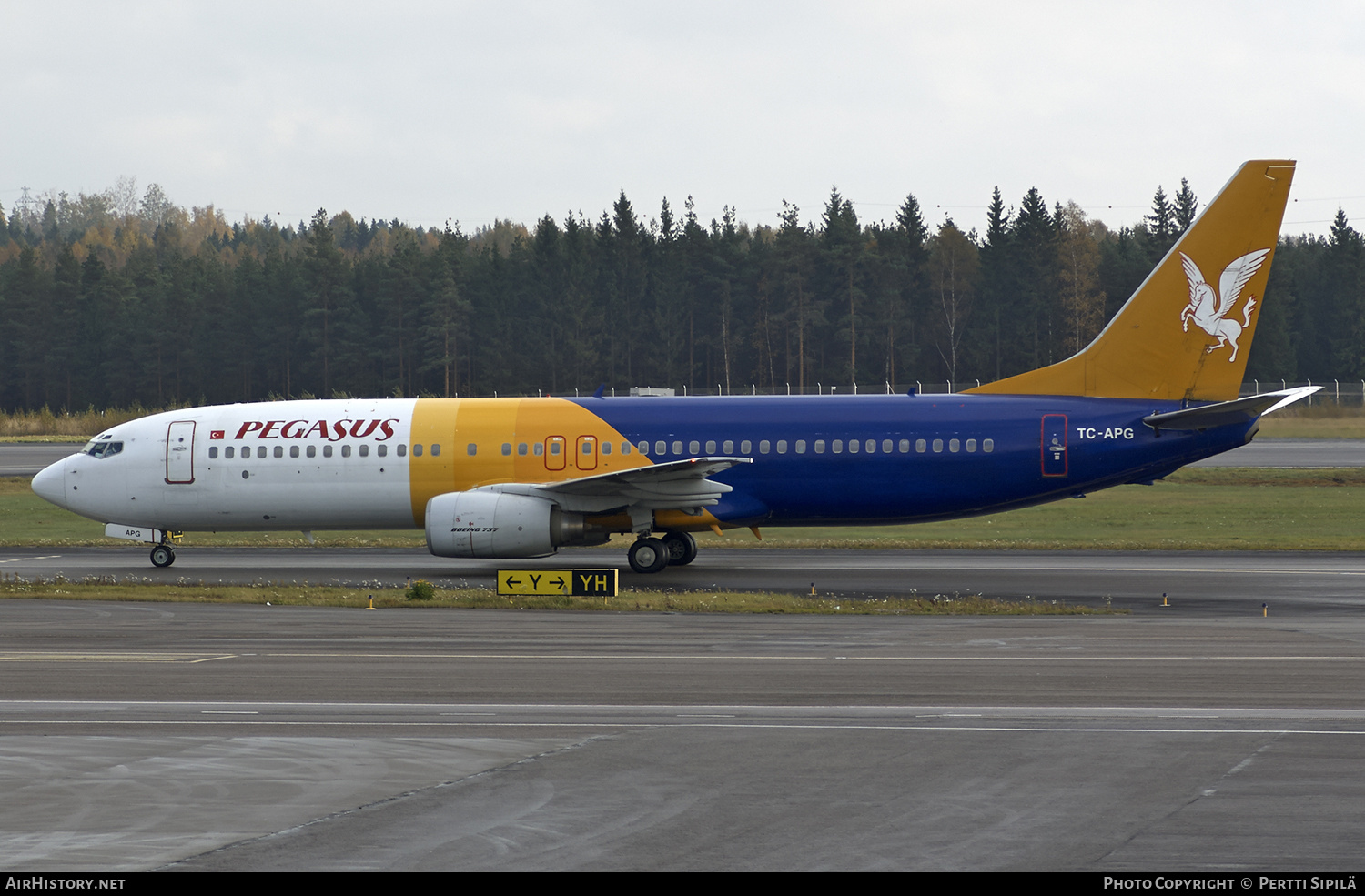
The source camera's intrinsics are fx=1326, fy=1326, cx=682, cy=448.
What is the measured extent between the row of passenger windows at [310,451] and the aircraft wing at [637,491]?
85.6 inches

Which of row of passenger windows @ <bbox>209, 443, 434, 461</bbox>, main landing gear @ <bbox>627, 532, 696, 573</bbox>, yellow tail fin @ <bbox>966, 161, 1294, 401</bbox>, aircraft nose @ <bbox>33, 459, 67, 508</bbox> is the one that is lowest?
main landing gear @ <bbox>627, 532, 696, 573</bbox>

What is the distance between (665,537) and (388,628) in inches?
399

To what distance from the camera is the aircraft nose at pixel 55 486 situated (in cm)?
3162

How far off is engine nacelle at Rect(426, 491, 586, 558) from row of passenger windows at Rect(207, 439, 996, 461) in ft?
6.27

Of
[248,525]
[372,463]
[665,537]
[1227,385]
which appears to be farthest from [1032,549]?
[248,525]

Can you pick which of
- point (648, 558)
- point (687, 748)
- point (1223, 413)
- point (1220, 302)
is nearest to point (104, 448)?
point (648, 558)

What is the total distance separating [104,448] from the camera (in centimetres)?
3161

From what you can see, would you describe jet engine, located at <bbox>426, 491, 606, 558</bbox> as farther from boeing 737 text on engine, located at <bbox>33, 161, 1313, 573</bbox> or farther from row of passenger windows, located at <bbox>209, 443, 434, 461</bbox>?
row of passenger windows, located at <bbox>209, 443, 434, 461</bbox>

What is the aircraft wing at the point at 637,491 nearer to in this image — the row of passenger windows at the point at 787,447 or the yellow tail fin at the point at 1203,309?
the row of passenger windows at the point at 787,447

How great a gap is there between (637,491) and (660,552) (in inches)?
58.8

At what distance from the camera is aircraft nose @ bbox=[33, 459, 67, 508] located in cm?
3162

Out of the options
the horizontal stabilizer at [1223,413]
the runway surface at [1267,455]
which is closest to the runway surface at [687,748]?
the horizontal stabilizer at [1223,413]

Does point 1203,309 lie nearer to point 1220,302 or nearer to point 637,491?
point 1220,302

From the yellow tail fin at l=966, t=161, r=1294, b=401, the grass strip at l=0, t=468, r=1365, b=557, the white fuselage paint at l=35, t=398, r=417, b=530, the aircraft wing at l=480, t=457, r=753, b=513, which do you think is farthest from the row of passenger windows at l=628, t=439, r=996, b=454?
the white fuselage paint at l=35, t=398, r=417, b=530
